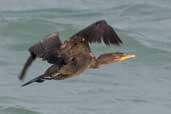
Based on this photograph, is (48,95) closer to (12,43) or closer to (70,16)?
(12,43)

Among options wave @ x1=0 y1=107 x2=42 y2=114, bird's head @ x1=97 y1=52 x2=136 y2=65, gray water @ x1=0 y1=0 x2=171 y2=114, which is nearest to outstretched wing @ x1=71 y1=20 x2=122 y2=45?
bird's head @ x1=97 y1=52 x2=136 y2=65

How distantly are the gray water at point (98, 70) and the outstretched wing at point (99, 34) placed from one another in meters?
2.05

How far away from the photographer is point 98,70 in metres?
13.3

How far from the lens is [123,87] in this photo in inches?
491

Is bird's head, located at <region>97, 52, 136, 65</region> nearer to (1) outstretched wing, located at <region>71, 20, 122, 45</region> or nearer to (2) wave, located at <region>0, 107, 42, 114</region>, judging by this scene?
(1) outstretched wing, located at <region>71, 20, 122, 45</region>

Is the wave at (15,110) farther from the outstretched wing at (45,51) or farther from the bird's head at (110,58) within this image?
the outstretched wing at (45,51)

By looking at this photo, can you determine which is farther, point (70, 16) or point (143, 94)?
point (70, 16)

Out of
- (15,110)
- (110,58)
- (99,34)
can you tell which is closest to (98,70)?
(15,110)

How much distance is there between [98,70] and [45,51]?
4.21m

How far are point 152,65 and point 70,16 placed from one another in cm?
275

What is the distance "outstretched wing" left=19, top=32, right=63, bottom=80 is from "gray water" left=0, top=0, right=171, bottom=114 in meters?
2.00

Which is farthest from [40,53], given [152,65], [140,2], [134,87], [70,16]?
[140,2]

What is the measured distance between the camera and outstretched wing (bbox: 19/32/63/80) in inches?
357

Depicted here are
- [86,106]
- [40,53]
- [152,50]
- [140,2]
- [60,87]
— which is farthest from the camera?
[140,2]
